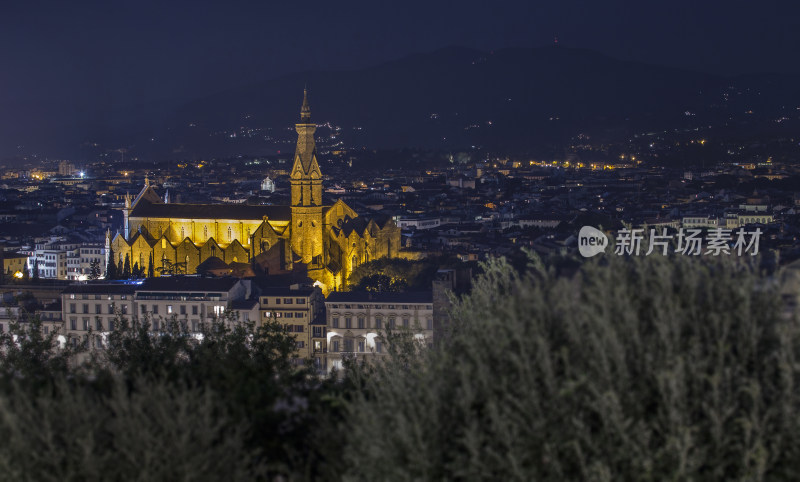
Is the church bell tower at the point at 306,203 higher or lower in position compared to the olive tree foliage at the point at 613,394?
higher

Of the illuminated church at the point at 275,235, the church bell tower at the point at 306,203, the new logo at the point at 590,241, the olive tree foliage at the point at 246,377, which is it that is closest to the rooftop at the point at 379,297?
the illuminated church at the point at 275,235

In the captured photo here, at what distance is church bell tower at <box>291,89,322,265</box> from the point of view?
3978 cm

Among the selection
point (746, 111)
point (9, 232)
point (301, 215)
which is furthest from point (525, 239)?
point (746, 111)

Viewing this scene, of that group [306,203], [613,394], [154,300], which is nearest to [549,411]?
[613,394]

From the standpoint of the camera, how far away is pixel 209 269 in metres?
39.2

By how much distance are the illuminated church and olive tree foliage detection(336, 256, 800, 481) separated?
30938 mm

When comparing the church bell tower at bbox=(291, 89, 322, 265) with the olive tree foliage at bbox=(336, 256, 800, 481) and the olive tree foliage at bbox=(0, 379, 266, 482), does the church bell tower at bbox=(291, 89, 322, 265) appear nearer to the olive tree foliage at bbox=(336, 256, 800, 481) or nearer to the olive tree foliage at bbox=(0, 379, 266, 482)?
the olive tree foliage at bbox=(0, 379, 266, 482)

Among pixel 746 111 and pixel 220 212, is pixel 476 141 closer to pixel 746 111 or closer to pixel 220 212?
pixel 746 111

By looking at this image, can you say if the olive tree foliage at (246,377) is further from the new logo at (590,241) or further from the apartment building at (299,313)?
the apartment building at (299,313)

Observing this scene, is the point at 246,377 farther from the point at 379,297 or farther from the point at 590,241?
the point at 379,297

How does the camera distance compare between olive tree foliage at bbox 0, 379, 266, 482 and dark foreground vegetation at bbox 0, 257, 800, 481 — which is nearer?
dark foreground vegetation at bbox 0, 257, 800, 481

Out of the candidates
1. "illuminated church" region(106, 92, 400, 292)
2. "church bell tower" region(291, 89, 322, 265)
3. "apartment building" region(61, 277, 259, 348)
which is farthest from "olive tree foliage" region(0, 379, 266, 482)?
"church bell tower" region(291, 89, 322, 265)

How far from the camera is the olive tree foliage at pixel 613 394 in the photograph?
581 cm

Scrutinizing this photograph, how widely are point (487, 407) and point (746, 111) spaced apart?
161 metres
